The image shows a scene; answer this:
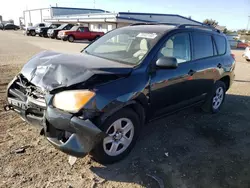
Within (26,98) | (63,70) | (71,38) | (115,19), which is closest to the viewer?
(63,70)

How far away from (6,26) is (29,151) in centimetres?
6116

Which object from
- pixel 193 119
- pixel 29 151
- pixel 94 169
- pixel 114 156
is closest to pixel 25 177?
pixel 29 151

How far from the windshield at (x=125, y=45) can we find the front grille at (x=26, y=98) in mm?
1306

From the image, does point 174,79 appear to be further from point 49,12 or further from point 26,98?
point 49,12

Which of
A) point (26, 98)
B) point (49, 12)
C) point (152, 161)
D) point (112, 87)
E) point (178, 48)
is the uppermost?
point (49, 12)

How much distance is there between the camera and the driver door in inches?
139

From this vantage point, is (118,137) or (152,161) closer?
(118,137)

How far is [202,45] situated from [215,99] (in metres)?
1.45

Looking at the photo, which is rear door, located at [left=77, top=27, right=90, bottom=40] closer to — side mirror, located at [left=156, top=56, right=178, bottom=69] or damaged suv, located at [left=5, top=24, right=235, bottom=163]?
damaged suv, located at [left=5, top=24, right=235, bottom=163]

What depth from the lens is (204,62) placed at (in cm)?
450

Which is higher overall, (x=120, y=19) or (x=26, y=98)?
(x=120, y=19)

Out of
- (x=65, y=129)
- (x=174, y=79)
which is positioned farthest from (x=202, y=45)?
(x=65, y=129)

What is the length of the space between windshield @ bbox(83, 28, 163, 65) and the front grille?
1.31 meters

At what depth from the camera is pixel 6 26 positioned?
2178 inches
